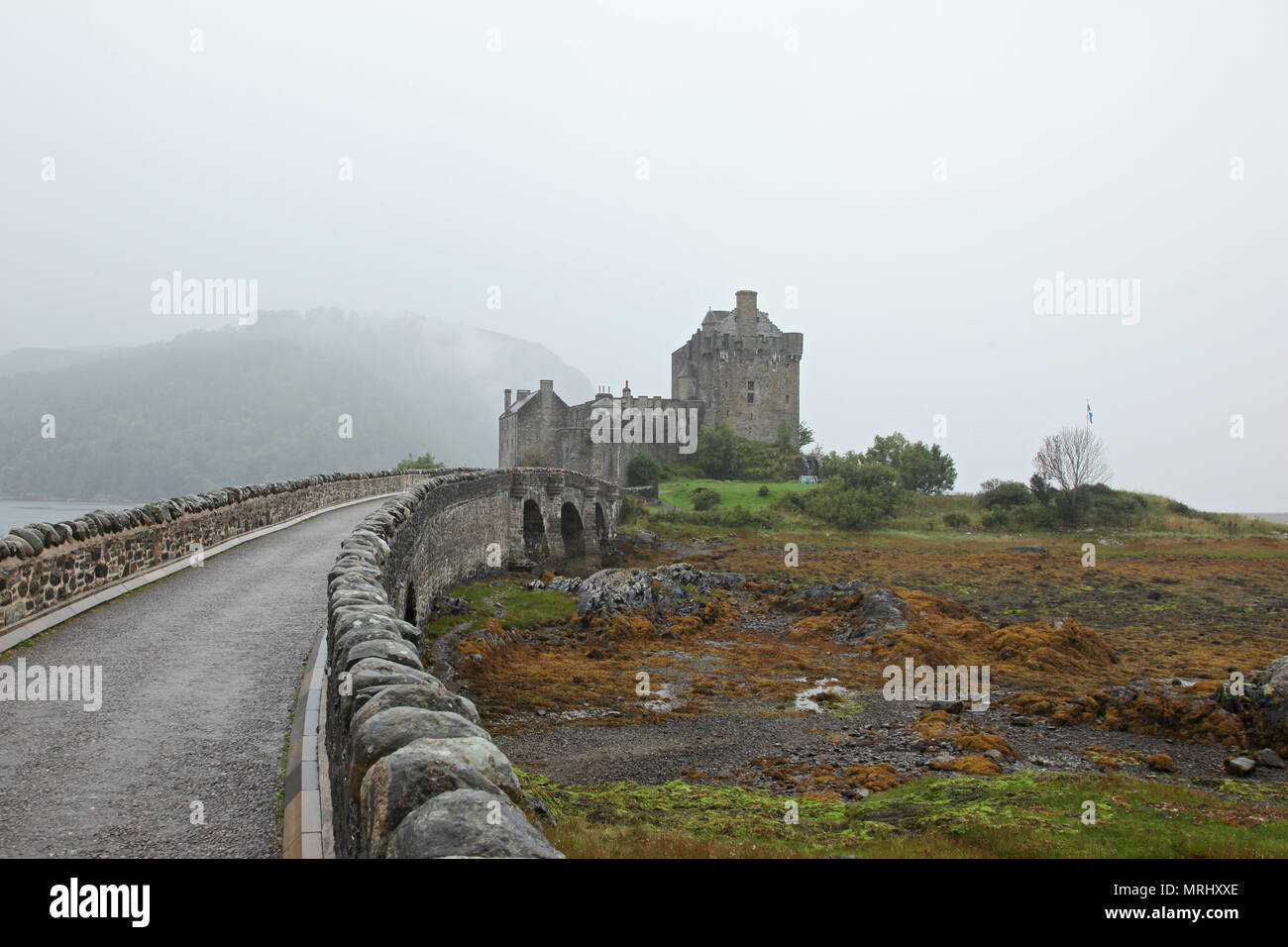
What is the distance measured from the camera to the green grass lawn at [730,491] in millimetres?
57188

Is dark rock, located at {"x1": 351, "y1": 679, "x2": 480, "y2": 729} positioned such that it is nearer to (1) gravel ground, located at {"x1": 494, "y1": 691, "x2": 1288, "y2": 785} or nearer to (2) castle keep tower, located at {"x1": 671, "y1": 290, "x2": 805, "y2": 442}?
(1) gravel ground, located at {"x1": 494, "y1": 691, "x2": 1288, "y2": 785}

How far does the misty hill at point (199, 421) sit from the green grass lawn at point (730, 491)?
115ft

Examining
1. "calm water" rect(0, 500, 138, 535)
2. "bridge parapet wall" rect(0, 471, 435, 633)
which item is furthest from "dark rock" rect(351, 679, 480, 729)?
"calm water" rect(0, 500, 138, 535)

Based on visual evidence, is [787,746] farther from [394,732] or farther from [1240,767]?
[394,732]

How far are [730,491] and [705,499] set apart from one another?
14.7ft

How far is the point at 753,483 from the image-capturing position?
216 feet

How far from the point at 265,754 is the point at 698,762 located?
8.23 metres

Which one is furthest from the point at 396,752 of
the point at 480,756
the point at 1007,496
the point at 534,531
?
the point at 1007,496

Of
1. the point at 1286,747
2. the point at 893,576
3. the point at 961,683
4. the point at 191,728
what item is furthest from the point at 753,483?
the point at 191,728

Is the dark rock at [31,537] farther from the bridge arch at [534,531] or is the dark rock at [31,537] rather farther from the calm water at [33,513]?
the bridge arch at [534,531]
